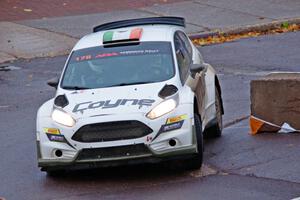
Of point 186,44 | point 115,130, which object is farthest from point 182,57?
point 115,130

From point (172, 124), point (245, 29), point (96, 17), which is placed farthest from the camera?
point (96, 17)

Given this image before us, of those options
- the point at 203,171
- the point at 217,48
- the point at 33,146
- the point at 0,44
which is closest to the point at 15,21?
the point at 0,44

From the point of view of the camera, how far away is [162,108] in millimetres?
11023

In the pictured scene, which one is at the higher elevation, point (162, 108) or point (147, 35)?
point (147, 35)

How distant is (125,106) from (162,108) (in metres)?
0.41

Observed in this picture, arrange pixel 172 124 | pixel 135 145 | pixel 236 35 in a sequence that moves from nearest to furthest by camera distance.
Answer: pixel 135 145 < pixel 172 124 < pixel 236 35

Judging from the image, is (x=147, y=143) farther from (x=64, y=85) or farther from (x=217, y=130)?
(x=217, y=130)

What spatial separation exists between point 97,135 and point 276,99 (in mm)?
3175

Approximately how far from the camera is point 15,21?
81.7 feet

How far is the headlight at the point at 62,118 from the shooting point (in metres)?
11.0

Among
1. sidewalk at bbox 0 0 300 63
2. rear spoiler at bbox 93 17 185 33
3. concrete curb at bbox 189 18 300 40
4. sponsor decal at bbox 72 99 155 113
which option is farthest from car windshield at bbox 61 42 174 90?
concrete curb at bbox 189 18 300 40

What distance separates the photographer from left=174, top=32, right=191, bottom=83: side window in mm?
12044

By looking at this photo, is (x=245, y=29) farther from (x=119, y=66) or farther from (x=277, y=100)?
(x=119, y=66)

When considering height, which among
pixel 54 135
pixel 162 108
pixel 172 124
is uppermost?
pixel 162 108
